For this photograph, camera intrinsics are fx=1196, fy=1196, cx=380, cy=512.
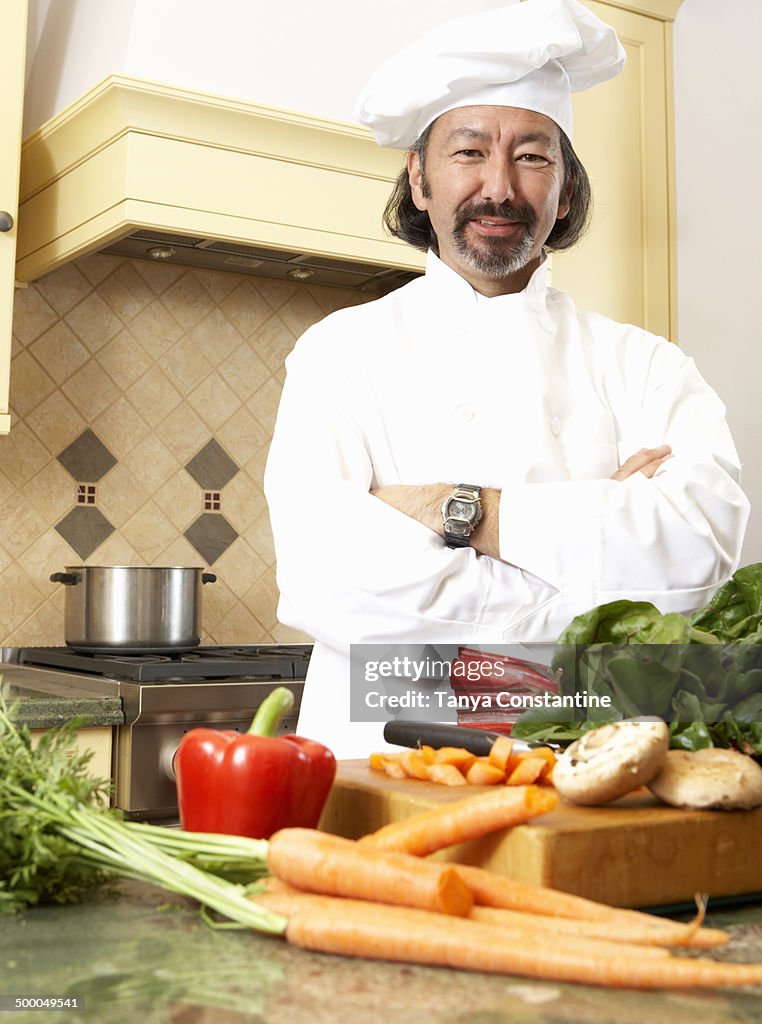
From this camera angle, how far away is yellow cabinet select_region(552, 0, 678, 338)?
2.81 metres

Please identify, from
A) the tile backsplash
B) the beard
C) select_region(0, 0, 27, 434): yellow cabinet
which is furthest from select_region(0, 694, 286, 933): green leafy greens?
the tile backsplash

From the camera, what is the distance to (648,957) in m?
0.57

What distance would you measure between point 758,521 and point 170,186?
1450 millimetres

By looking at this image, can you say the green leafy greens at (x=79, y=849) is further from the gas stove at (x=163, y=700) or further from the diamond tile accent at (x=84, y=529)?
the diamond tile accent at (x=84, y=529)

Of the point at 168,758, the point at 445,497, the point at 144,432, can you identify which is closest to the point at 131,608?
the point at 168,758

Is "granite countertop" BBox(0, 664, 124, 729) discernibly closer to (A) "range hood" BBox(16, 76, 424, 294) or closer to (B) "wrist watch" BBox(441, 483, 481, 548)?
(B) "wrist watch" BBox(441, 483, 481, 548)

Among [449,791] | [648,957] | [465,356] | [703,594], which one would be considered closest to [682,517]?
[703,594]

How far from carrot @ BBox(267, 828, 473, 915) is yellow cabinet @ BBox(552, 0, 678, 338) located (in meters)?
2.26

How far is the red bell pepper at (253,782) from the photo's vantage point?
74cm

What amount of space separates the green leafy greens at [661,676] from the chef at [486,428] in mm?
465

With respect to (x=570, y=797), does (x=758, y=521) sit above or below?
above

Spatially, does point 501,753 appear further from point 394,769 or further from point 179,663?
point 179,663

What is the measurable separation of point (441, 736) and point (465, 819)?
210mm

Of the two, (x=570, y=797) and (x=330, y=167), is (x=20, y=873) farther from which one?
(x=330, y=167)
